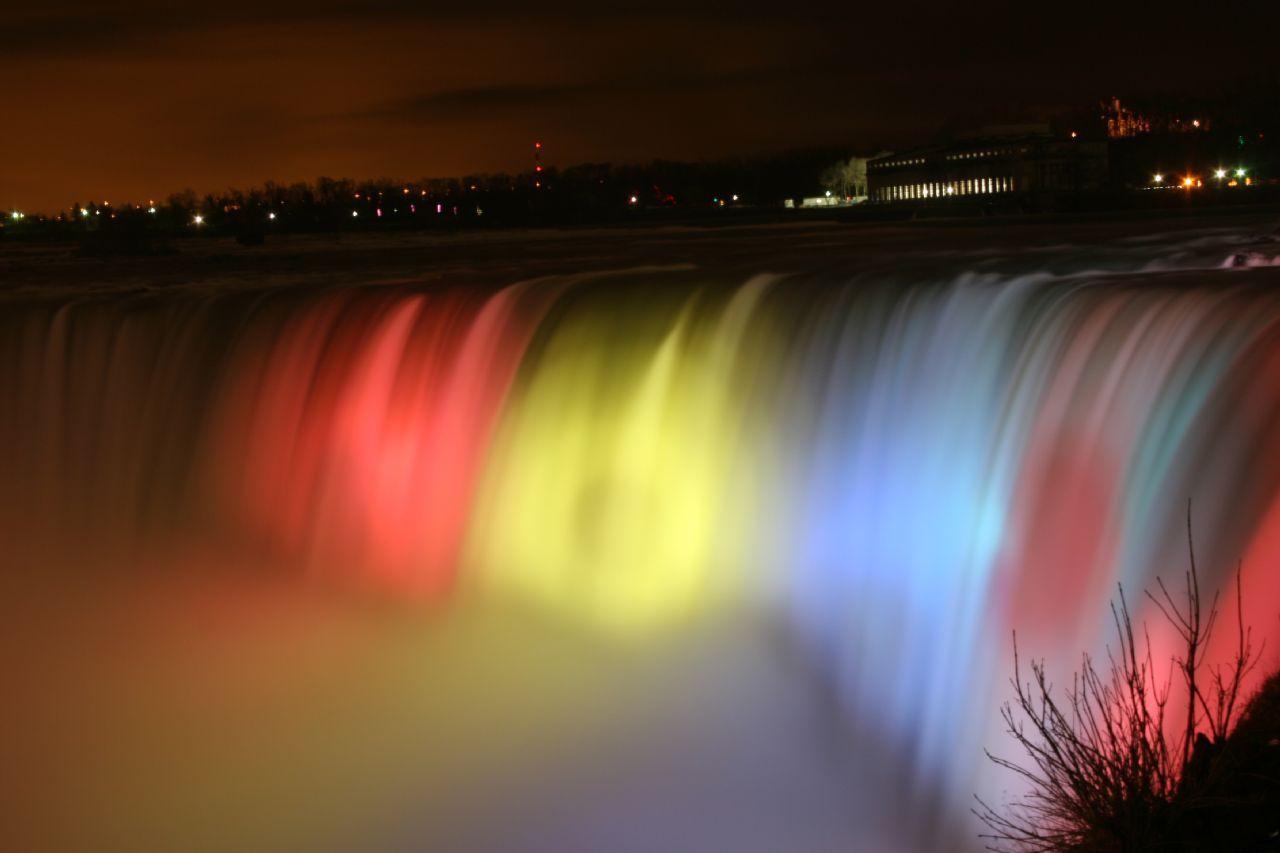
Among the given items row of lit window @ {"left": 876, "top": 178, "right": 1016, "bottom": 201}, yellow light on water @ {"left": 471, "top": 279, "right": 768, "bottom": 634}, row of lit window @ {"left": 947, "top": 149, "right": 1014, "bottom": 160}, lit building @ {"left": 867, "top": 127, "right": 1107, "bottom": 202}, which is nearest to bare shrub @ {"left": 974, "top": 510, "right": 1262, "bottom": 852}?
yellow light on water @ {"left": 471, "top": 279, "right": 768, "bottom": 634}

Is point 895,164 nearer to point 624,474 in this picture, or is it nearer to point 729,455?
point 624,474

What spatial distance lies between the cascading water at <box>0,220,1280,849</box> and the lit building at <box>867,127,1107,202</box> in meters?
50.6

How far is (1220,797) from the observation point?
484 cm

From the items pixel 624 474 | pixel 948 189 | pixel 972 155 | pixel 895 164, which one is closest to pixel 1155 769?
pixel 624 474

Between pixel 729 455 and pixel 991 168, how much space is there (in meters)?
77.1

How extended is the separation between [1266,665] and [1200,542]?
4.00 feet

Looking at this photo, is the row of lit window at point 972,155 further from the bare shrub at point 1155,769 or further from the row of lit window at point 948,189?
the bare shrub at point 1155,769

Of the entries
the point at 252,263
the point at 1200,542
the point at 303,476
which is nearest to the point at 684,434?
the point at 303,476

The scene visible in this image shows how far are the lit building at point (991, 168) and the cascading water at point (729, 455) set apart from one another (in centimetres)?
5056

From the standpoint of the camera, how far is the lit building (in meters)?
68.6

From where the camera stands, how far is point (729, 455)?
1153cm

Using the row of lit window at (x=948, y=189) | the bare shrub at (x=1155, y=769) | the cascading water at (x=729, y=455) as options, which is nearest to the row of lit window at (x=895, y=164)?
the row of lit window at (x=948, y=189)

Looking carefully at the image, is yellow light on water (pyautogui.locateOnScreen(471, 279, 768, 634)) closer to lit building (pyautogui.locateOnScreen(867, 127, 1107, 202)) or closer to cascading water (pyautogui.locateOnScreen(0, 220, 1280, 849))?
cascading water (pyautogui.locateOnScreen(0, 220, 1280, 849))

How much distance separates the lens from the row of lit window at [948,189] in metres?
81.2
